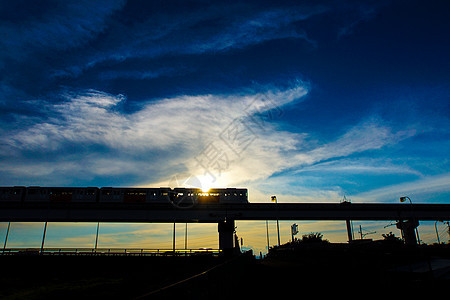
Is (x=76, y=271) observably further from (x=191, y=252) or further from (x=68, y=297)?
(x=191, y=252)

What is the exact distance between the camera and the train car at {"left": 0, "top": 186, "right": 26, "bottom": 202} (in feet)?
185

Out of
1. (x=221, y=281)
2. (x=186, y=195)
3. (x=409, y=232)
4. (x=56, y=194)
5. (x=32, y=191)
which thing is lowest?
(x=221, y=281)

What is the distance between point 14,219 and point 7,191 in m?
9.07

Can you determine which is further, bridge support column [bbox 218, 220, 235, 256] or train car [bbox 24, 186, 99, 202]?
train car [bbox 24, 186, 99, 202]

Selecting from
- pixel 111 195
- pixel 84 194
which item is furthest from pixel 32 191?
pixel 111 195

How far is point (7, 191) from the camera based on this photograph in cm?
5716

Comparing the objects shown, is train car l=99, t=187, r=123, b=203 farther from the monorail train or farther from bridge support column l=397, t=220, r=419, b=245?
bridge support column l=397, t=220, r=419, b=245

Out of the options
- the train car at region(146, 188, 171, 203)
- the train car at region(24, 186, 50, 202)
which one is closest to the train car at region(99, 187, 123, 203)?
the train car at region(146, 188, 171, 203)

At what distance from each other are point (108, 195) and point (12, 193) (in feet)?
59.3

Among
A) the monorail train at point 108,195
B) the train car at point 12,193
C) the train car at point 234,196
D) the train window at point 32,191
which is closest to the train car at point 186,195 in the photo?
the monorail train at point 108,195

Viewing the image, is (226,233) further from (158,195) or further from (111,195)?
(111,195)

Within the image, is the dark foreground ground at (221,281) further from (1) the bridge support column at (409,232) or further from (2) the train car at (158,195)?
(1) the bridge support column at (409,232)

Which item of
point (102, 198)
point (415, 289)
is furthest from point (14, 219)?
point (415, 289)

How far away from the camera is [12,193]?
187ft
